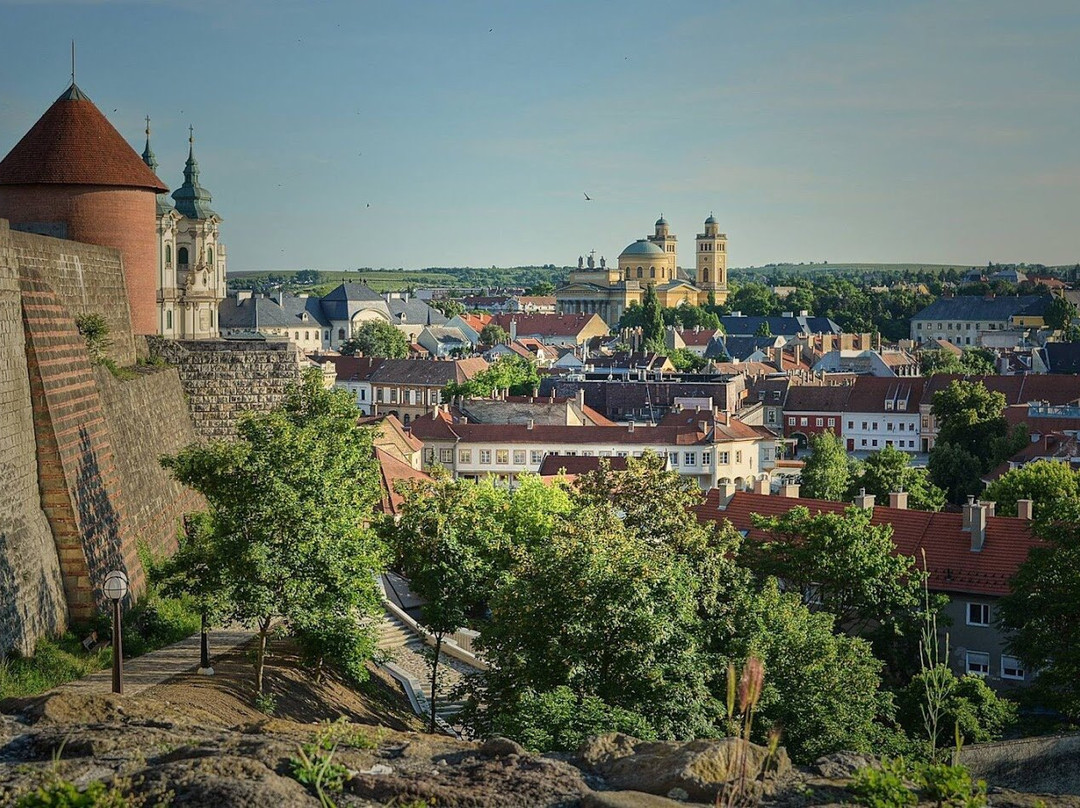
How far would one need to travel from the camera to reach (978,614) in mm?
32656

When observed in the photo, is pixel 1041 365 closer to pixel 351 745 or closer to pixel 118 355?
pixel 118 355

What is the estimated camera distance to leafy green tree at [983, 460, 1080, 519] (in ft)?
142

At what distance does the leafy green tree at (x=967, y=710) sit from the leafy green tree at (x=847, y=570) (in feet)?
13.5

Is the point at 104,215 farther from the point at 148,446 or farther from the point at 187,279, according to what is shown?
the point at 187,279

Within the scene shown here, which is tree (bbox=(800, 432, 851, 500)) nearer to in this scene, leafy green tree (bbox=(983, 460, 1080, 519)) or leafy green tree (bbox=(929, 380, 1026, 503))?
leafy green tree (bbox=(929, 380, 1026, 503))

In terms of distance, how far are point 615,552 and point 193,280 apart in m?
29.0

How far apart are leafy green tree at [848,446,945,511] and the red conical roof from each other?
31.7 meters

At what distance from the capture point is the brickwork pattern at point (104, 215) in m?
26.5

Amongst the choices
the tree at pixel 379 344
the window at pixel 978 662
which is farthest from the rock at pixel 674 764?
the tree at pixel 379 344

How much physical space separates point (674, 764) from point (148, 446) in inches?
644

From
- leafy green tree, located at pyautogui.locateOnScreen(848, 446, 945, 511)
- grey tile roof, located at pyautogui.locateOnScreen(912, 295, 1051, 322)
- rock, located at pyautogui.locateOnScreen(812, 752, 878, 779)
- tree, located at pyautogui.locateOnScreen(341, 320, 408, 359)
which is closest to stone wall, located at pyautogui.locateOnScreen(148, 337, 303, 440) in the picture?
rock, located at pyautogui.locateOnScreen(812, 752, 878, 779)

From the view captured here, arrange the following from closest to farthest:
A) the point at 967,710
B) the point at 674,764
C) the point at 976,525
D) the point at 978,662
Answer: the point at 674,764 < the point at 967,710 < the point at 978,662 < the point at 976,525

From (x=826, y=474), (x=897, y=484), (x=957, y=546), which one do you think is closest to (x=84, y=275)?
(x=957, y=546)

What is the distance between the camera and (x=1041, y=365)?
393 ft
